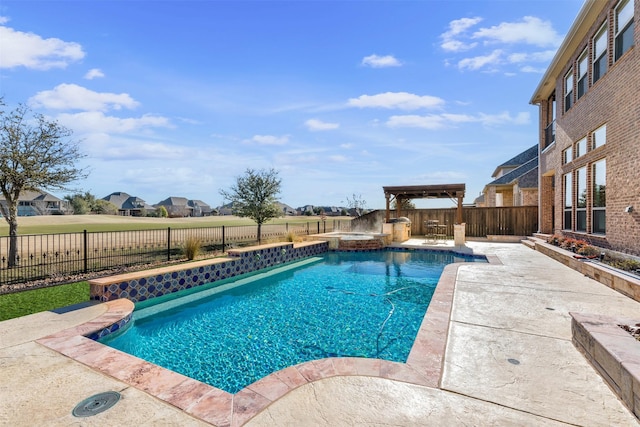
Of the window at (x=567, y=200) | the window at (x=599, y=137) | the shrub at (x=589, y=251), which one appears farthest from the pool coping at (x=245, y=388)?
the window at (x=567, y=200)

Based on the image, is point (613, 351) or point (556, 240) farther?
point (556, 240)

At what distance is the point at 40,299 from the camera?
5.85 meters

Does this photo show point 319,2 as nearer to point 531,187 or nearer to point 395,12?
point 395,12

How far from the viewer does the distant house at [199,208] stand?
3406 inches

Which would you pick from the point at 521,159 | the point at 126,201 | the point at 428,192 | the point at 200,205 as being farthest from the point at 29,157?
the point at 200,205

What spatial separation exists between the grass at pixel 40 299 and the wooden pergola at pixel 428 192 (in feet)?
46.6

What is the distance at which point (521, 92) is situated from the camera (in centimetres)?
1520

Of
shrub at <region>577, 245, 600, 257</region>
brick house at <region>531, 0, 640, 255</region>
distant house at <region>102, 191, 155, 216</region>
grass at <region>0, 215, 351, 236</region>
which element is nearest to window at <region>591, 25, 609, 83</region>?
brick house at <region>531, 0, 640, 255</region>

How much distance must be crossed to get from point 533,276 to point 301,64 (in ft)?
35.6

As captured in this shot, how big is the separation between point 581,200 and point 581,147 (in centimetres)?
172

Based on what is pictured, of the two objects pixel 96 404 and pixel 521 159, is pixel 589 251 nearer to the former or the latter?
pixel 96 404

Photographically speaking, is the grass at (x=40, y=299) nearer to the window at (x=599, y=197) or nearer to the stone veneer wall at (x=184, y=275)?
the stone veneer wall at (x=184, y=275)

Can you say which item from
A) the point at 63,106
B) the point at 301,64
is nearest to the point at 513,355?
the point at 301,64

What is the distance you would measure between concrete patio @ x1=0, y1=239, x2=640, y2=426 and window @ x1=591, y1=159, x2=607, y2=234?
6.33m
